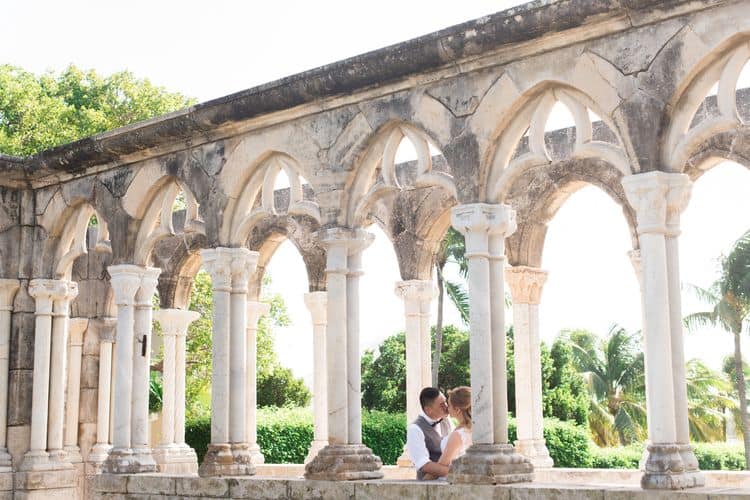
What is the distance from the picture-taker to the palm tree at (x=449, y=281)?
24.8 m

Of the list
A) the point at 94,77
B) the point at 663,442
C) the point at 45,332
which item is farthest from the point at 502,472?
the point at 94,77

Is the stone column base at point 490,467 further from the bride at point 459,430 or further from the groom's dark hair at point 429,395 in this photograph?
the groom's dark hair at point 429,395

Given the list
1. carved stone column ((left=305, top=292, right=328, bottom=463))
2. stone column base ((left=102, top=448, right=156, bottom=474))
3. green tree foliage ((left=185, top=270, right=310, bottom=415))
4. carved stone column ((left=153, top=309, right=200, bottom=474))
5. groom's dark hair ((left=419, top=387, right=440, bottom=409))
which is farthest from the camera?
green tree foliage ((left=185, top=270, right=310, bottom=415))

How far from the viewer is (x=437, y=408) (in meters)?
7.19

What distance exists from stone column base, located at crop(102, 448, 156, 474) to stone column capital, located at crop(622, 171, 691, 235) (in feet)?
16.6

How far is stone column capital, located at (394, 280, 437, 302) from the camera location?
11656mm

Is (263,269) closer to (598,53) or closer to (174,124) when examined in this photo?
(174,124)

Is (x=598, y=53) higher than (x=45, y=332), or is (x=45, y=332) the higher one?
(x=598, y=53)

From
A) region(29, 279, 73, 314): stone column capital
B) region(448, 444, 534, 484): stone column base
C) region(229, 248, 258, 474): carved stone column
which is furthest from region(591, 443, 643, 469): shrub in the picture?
region(448, 444, 534, 484): stone column base

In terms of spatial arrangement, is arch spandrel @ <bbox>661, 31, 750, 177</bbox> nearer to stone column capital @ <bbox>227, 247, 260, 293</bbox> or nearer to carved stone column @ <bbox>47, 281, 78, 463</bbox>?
stone column capital @ <bbox>227, 247, 260, 293</bbox>

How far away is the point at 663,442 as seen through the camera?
20.5 feet

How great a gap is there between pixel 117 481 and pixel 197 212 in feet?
8.06

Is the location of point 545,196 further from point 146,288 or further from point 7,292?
point 7,292

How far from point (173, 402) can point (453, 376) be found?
61.7 feet
